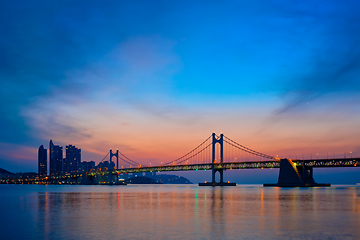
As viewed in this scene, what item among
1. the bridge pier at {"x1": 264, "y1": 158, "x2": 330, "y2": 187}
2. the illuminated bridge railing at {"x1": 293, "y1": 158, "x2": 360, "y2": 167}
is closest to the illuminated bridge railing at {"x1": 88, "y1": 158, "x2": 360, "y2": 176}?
the illuminated bridge railing at {"x1": 293, "y1": 158, "x2": 360, "y2": 167}

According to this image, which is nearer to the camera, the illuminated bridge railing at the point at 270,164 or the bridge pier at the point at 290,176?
the bridge pier at the point at 290,176

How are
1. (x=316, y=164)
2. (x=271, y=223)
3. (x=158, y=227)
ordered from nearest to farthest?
(x=158, y=227)
(x=271, y=223)
(x=316, y=164)

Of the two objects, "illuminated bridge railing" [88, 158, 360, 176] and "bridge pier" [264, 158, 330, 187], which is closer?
"bridge pier" [264, 158, 330, 187]

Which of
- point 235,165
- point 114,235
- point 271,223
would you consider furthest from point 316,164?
point 114,235

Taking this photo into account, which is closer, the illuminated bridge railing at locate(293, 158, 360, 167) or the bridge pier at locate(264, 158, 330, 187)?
the bridge pier at locate(264, 158, 330, 187)

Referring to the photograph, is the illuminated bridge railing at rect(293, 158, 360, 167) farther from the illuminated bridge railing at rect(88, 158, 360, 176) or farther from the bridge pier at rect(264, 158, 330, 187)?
the bridge pier at rect(264, 158, 330, 187)

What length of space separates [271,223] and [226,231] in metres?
3.84

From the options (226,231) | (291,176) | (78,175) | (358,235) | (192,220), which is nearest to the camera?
(358,235)

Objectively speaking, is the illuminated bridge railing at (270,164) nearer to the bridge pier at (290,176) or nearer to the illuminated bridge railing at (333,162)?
the illuminated bridge railing at (333,162)

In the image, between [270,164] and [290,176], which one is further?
[270,164]

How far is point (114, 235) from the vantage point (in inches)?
589

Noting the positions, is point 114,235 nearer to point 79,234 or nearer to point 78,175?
point 79,234

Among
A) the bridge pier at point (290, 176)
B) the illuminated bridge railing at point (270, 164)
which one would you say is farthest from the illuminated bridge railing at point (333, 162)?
the bridge pier at point (290, 176)

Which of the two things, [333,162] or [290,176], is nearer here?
[290,176]
